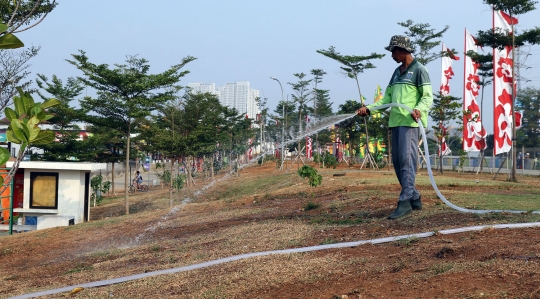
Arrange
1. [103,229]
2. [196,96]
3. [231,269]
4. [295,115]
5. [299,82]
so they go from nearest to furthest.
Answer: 1. [231,269]
2. [103,229]
3. [196,96]
4. [299,82]
5. [295,115]

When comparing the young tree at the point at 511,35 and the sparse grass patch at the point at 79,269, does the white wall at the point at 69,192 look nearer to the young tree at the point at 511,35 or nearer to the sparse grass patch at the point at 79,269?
the sparse grass patch at the point at 79,269

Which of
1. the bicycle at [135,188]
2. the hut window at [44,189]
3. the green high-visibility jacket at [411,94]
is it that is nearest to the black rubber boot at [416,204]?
the green high-visibility jacket at [411,94]

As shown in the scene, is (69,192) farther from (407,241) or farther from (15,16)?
(407,241)

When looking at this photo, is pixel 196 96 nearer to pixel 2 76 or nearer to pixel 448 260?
pixel 2 76

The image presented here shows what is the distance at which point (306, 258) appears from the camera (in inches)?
205

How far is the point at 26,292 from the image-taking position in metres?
6.00

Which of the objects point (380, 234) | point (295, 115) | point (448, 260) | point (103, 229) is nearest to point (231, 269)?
point (380, 234)

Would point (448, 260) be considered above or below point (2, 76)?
below

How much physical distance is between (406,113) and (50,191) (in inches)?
616

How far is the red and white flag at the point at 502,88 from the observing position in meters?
22.0

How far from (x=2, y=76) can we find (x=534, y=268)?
13479 mm

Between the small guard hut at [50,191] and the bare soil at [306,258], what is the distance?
325 inches

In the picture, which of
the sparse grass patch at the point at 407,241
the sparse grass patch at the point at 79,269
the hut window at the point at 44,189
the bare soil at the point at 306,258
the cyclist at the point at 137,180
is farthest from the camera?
the cyclist at the point at 137,180

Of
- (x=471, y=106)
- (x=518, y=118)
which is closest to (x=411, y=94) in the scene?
(x=518, y=118)
